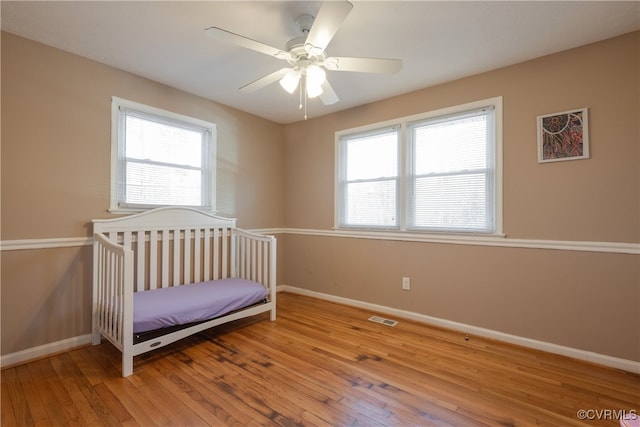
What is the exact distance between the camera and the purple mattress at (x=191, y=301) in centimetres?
210

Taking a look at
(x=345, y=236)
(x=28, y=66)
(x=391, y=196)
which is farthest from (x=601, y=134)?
(x=28, y=66)

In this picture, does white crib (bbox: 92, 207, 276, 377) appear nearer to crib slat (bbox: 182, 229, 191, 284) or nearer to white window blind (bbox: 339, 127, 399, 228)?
crib slat (bbox: 182, 229, 191, 284)

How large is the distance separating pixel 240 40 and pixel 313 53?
44 centimetres

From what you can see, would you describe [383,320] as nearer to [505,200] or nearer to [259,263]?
[259,263]

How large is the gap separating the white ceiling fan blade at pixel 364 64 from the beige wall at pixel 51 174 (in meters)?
1.96

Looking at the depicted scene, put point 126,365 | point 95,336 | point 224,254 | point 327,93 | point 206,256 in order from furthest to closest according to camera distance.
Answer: point 224,254, point 206,256, point 95,336, point 327,93, point 126,365

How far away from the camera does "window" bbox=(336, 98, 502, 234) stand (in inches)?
104

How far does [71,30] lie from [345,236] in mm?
3021

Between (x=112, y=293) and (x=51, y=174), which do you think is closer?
(x=112, y=293)

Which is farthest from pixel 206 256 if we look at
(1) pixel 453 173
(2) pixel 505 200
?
(2) pixel 505 200

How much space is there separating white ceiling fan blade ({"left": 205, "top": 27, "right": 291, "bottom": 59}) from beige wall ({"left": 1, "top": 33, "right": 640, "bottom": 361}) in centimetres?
161

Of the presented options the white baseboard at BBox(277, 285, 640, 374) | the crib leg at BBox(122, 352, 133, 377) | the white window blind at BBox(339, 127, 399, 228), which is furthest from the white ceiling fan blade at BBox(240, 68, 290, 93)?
the white baseboard at BBox(277, 285, 640, 374)

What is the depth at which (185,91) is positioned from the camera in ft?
10.1

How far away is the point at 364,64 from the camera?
189cm
